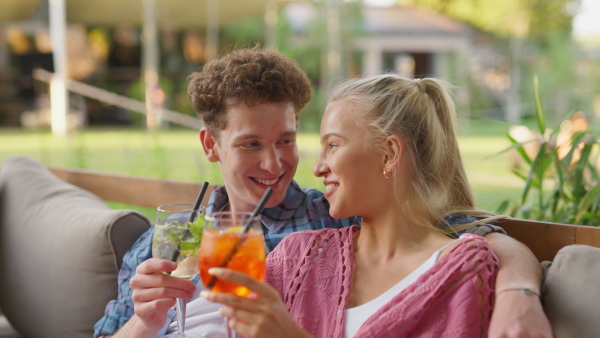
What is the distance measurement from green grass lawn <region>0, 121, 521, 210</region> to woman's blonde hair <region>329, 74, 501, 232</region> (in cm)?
22

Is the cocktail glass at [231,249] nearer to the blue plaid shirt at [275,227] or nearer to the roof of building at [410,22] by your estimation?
the blue plaid shirt at [275,227]

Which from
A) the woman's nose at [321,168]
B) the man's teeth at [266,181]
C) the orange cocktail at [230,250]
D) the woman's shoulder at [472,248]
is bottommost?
the woman's shoulder at [472,248]

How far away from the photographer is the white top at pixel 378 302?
165cm

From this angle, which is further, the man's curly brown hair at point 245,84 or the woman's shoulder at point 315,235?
the man's curly brown hair at point 245,84

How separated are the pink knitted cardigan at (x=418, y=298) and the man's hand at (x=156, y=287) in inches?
13.8

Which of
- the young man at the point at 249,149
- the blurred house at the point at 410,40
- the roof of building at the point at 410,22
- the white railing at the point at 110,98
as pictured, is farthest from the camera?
the roof of building at the point at 410,22

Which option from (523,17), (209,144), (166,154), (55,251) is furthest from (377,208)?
(523,17)

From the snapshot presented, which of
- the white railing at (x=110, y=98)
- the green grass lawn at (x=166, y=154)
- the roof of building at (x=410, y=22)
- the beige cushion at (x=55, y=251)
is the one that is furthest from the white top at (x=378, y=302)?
the roof of building at (x=410, y=22)

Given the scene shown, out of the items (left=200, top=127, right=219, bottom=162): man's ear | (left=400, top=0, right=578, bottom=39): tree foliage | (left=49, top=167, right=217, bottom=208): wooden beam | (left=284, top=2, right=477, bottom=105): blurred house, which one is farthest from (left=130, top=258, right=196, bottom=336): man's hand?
(left=400, top=0, right=578, bottom=39): tree foliage

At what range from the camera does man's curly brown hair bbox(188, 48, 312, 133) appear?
216 centimetres

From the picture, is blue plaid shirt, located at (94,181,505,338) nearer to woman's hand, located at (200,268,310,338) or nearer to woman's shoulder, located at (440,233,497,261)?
woman's shoulder, located at (440,233,497,261)

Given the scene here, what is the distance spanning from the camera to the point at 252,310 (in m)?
1.27

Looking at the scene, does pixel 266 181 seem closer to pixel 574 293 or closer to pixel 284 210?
pixel 284 210

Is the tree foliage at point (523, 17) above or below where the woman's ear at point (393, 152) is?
above
